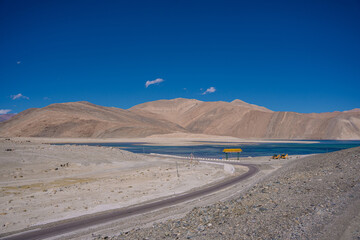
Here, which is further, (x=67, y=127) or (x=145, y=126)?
(x=145, y=126)

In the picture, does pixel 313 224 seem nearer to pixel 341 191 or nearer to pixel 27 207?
pixel 341 191

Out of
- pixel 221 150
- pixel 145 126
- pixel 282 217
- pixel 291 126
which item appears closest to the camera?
pixel 282 217

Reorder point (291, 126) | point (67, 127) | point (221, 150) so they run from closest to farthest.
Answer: point (221, 150) < point (67, 127) < point (291, 126)

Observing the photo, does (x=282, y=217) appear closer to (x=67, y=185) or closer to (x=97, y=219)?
(x=97, y=219)

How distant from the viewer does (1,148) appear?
33.1 m

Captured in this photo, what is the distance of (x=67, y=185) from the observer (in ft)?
70.6

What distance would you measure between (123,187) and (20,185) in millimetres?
8278

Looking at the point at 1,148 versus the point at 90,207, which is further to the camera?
the point at 1,148

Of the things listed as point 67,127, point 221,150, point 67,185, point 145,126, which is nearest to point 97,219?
point 67,185

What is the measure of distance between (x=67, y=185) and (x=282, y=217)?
1813cm

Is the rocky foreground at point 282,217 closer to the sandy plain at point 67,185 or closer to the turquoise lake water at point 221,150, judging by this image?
the sandy plain at point 67,185

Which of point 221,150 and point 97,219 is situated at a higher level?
point 221,150

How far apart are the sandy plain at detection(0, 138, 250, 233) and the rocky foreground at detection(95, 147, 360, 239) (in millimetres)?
6742

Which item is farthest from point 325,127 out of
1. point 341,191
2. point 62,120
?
point 341,191
